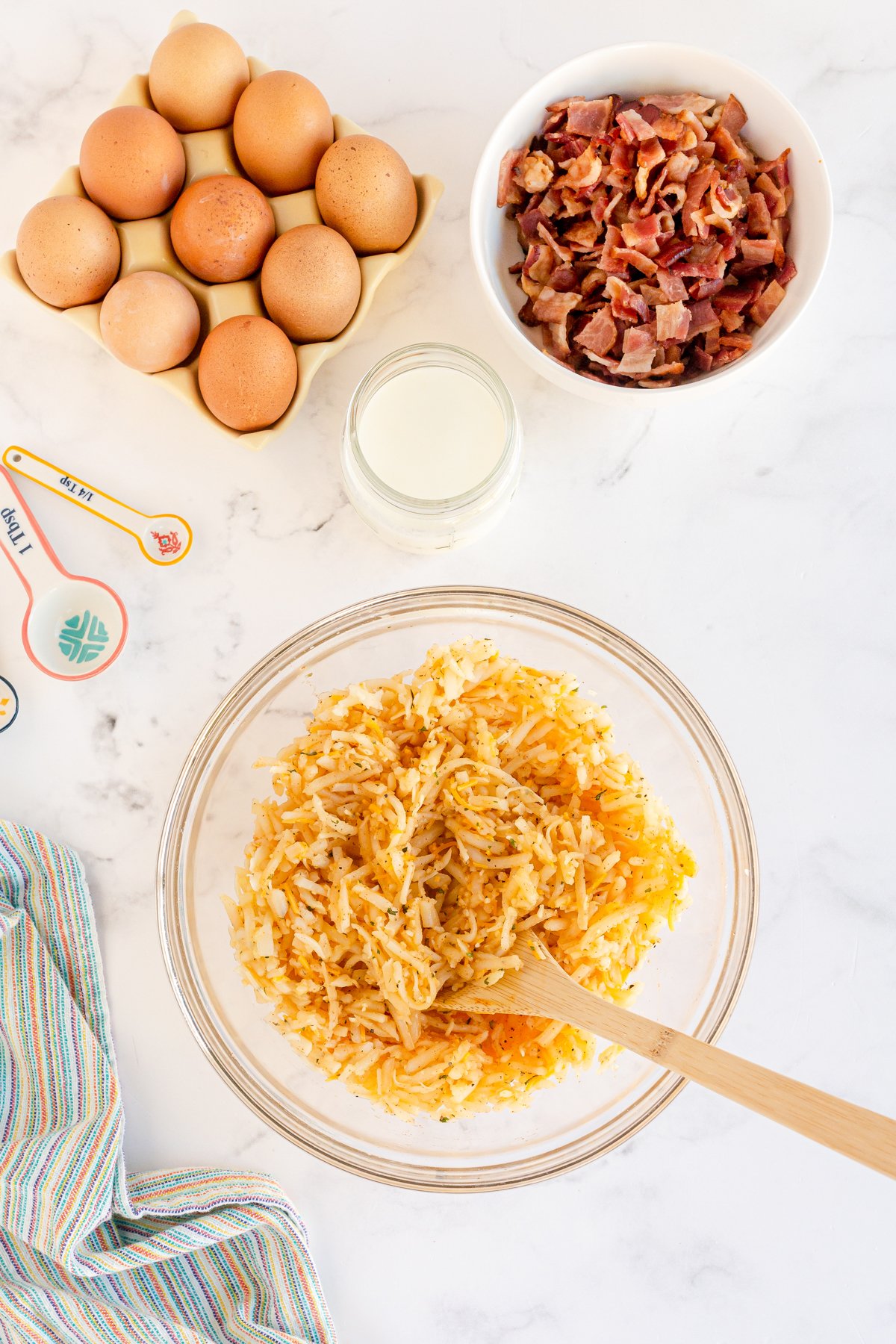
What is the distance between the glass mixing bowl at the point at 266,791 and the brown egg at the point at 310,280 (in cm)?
44

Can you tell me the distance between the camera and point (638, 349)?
1524 millimetres

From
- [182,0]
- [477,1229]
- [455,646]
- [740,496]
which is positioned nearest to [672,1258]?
[477,1229]

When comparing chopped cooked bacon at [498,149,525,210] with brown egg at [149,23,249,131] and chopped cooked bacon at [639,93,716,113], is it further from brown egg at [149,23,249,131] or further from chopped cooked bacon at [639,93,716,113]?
A: brown egg at [149,23,249,131]

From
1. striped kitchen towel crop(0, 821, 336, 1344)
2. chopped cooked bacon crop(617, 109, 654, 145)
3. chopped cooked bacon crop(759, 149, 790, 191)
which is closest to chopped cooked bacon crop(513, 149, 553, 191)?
chopped cooked bacon crop(617, 109, 654, 145)

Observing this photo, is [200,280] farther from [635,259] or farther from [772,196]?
[772,196]

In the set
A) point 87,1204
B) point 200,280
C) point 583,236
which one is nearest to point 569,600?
point 583,236

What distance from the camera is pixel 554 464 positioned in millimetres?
1706

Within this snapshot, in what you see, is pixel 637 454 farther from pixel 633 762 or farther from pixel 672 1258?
pixel 672 1258

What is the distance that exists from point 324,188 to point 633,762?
3.16ft

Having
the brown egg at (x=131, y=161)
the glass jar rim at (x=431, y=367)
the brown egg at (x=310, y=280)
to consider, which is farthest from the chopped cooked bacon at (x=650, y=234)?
the brown egg at (x=131, y=161)

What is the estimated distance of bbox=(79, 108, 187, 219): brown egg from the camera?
152cm

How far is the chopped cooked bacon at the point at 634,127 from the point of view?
1517mm

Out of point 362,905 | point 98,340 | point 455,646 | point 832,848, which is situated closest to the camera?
point 362,905

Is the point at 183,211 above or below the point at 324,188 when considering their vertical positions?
below
